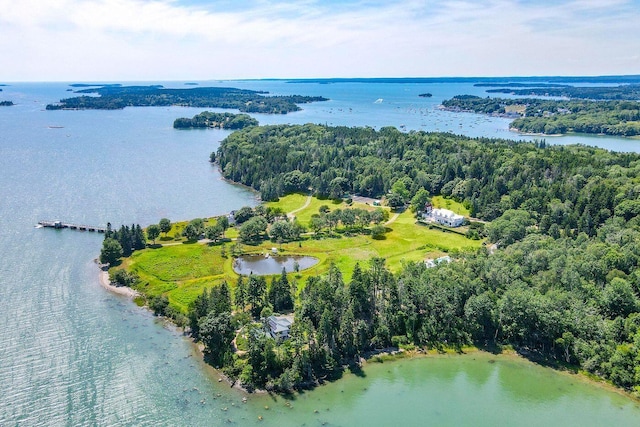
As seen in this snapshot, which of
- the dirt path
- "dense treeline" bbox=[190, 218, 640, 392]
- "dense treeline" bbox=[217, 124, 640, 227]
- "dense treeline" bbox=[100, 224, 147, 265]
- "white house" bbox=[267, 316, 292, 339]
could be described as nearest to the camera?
"dense treeline" bbox=[190, 218, 640, 392]

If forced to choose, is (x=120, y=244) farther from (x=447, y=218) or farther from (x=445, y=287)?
(x=447, y=218)

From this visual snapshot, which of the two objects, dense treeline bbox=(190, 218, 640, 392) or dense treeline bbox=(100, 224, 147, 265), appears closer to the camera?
dense treeline bbox=(190, 218, 640, 392)

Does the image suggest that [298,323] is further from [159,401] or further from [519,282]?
[519,282]

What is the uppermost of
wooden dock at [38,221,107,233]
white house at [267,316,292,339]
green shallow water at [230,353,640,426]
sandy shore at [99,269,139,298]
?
wooden dock at [38,221,107,233]

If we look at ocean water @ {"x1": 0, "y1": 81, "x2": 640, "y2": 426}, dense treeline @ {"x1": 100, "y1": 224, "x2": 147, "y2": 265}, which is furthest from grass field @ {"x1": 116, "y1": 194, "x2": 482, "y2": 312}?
ocean water @ {"x1": 0, "y1": 81, "x2": 640, "y2": 426}

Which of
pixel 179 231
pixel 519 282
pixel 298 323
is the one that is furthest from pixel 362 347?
pixel 179 231

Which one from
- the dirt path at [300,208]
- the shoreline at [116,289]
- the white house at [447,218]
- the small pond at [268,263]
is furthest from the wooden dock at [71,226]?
the white house at [447,218]

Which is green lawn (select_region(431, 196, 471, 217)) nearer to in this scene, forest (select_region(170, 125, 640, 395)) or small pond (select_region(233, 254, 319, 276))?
forest (select_region(170, 125, 640, 395))
